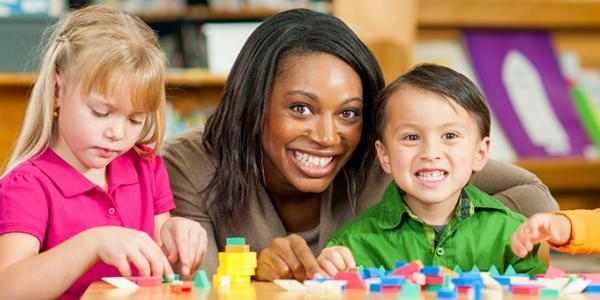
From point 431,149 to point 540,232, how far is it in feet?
1.09

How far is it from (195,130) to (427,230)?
2.73 ft

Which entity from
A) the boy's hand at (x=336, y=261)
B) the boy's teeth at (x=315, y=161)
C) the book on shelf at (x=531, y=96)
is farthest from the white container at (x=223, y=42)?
the boy's hand at (x=336, y=261)

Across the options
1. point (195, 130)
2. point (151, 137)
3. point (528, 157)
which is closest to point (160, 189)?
point (151, 137)

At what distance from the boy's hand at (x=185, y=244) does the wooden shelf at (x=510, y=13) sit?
3298mm

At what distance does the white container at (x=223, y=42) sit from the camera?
17.2 ft

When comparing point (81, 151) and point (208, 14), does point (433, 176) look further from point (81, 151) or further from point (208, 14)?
point (208, 14)

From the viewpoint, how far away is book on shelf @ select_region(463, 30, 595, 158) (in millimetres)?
5184

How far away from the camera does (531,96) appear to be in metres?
5.25

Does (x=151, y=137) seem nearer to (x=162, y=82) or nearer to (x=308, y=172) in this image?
(x=162, y=82)

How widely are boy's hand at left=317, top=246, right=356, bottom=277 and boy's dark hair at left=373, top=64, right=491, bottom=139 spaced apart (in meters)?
0.46

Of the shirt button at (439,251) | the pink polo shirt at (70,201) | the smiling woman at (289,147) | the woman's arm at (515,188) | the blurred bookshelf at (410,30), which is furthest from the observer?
the blurred bookshelf at (410,30)

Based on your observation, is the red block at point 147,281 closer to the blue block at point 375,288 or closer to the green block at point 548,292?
the blue block at point 375,288

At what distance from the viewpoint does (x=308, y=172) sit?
230 centimetres

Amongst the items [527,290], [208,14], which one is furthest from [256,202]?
[208,14]
